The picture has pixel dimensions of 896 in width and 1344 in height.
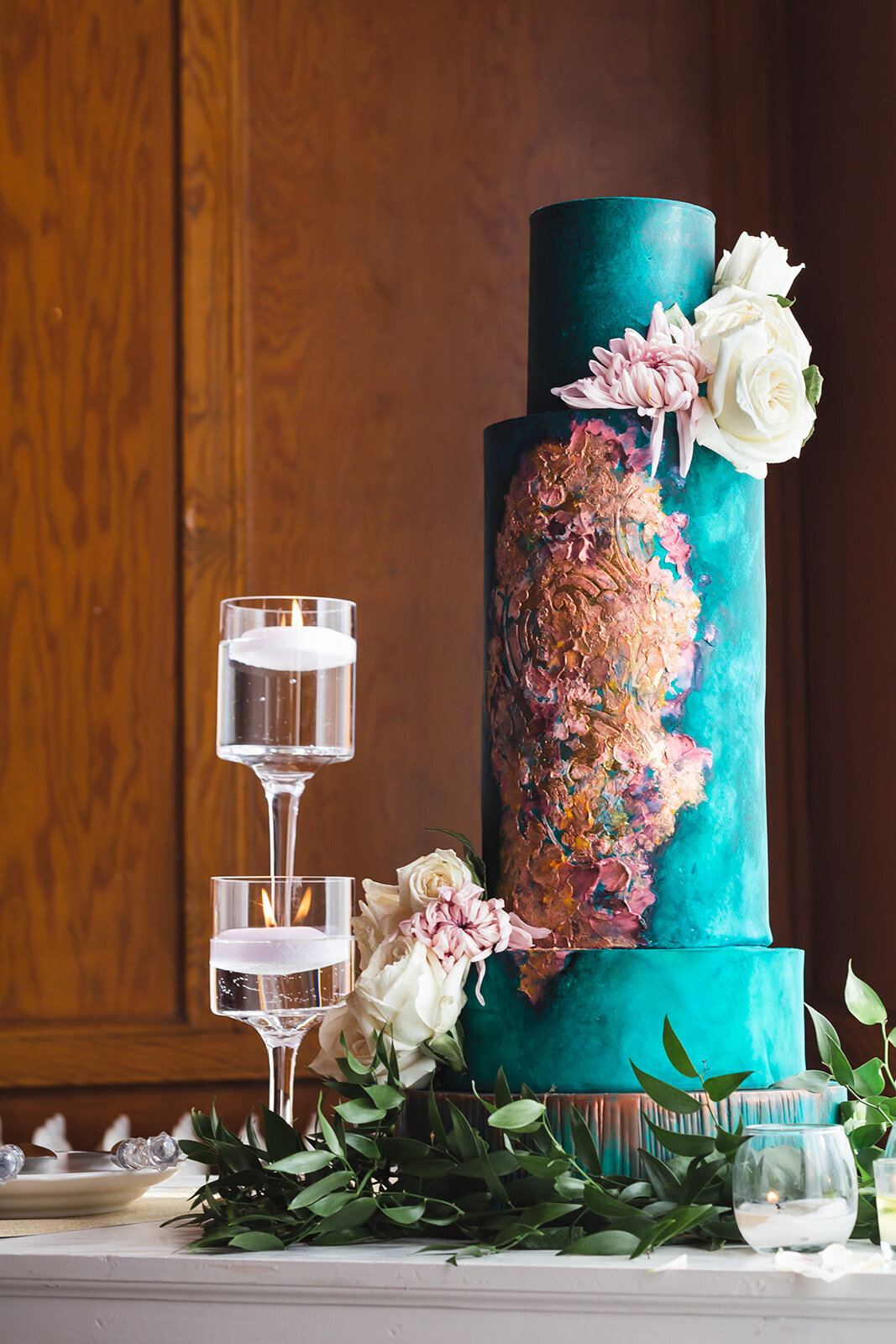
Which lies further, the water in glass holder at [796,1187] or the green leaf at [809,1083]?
the green leaf at [809,1083]

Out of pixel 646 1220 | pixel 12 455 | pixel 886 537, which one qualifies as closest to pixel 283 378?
pixel 12 455

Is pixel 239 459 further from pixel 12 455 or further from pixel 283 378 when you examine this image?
pixel 12 455

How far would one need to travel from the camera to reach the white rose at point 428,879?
0.95m

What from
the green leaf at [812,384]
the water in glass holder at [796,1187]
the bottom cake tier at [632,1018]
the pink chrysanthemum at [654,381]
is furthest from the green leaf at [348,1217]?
the green leaf at [812,384]

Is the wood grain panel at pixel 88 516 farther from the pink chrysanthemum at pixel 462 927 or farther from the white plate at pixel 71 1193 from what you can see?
the pink chrysanthemum at pixel 462 927

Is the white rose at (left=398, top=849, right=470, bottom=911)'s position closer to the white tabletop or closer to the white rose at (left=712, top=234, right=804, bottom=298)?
the white tabletop

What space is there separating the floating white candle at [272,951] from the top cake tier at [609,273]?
44 cm

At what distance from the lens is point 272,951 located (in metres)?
0.86

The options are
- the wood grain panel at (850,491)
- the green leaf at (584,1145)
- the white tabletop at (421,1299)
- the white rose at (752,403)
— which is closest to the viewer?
the white tabletop at (421,1299)

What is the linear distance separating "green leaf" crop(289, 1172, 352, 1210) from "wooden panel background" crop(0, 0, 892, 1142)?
0.90m

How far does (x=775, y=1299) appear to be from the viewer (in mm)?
750

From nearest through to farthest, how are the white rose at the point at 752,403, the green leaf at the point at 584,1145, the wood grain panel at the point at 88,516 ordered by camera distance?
the green leaf at the point at 584,1145, the white rose at the point at 752,403, the wood grain panel at the point at 88,516

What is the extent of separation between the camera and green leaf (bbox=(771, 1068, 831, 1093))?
93 centimetres

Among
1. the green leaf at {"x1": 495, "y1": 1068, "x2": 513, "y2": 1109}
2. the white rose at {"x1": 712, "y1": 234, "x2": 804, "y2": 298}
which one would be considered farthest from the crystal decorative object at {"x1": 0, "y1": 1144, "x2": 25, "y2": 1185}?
the white rose at {"x1": 712, "y1": 234, "x2": 804, "y2": 298}
